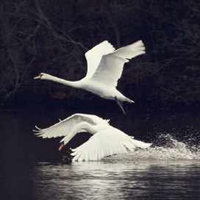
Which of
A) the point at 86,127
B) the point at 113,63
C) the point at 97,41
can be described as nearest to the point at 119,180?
the point at 86,127

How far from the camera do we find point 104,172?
68.5 feet

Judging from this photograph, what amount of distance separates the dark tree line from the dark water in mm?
11039

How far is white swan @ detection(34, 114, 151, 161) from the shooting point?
67.9 ft

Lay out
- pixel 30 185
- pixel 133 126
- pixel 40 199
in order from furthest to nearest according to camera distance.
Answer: pixel 133 126 < pixel 30 185 < pixel 40 199

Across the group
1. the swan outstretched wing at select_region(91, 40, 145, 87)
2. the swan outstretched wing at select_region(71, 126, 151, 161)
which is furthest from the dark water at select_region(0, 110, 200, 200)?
the swan outstretched wing at select_region(91, 40, 145, 87)

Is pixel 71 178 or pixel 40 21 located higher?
pixel 40 21

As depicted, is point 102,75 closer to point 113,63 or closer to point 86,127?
point 113,63

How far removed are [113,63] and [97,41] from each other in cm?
1839

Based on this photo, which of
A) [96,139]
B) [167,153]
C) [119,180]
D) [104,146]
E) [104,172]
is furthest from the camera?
[167,153]

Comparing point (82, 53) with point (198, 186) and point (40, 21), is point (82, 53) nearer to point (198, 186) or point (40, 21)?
point (40, 21)

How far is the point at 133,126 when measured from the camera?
1268 inches

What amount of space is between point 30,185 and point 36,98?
22.1 m

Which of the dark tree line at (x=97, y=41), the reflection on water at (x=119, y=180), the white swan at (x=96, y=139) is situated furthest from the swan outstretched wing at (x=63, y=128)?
the dark tree line at (x=97, y=41)

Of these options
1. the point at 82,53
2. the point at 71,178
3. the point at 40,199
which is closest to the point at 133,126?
the point at 82,53
